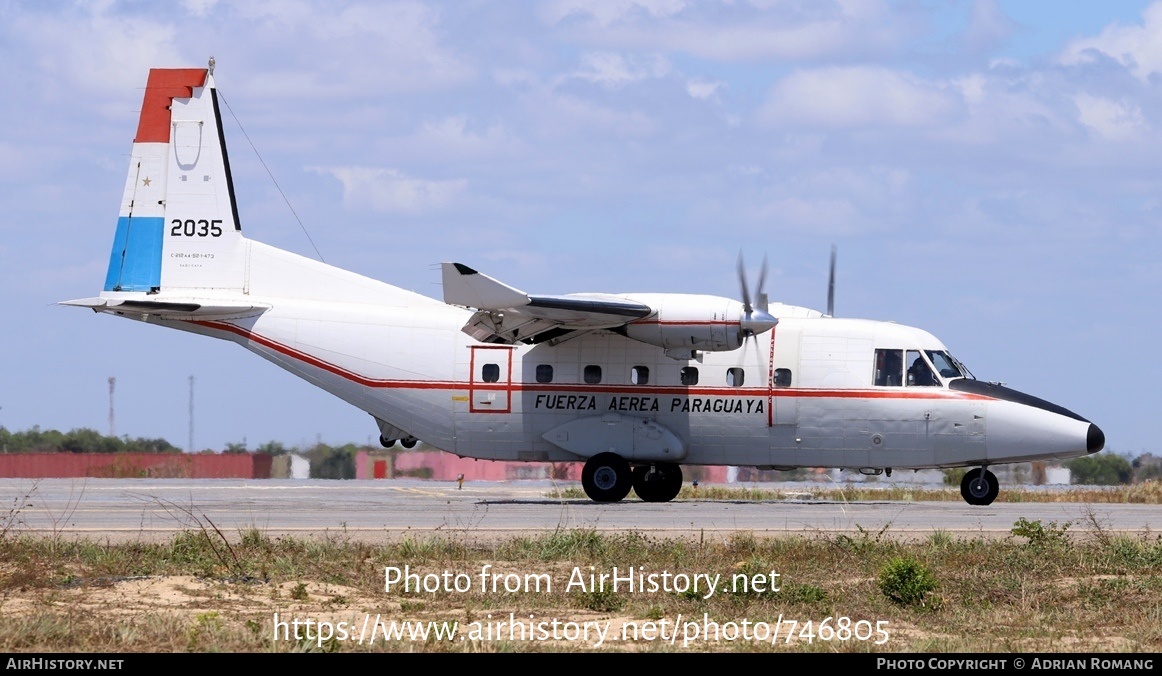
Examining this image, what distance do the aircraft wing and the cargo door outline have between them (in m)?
0.66

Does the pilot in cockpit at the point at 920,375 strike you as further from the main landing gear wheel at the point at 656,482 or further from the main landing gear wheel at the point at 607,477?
the main landing gear wheel at the point at 607,477

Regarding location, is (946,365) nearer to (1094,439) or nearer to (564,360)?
(1094,439)

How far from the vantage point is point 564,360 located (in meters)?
24.9

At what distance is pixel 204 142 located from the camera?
26.8 meters

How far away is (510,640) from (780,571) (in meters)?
4.86

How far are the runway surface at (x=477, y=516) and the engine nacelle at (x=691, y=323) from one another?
2913 millimetres

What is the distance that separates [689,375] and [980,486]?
5746 millimetres

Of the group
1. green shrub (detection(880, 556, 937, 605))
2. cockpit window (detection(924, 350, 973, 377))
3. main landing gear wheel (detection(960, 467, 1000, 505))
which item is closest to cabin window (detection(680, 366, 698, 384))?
cockpit window (detection(924, 350, 973, 377))

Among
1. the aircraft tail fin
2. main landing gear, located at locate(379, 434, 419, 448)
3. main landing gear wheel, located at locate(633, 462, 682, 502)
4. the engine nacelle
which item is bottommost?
main landing gear wheel, located at locate(633, 462, 682, 502)

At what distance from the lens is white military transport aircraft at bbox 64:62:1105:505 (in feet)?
77.1

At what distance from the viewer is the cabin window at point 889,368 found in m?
24.0

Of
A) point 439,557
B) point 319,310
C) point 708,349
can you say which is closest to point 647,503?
point 708,349

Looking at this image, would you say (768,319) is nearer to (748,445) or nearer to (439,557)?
(748,445)

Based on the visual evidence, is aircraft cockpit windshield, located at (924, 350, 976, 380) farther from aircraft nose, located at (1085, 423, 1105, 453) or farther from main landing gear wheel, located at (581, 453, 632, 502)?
main landing gear wheel, located at (581, 453, 632, 502)
